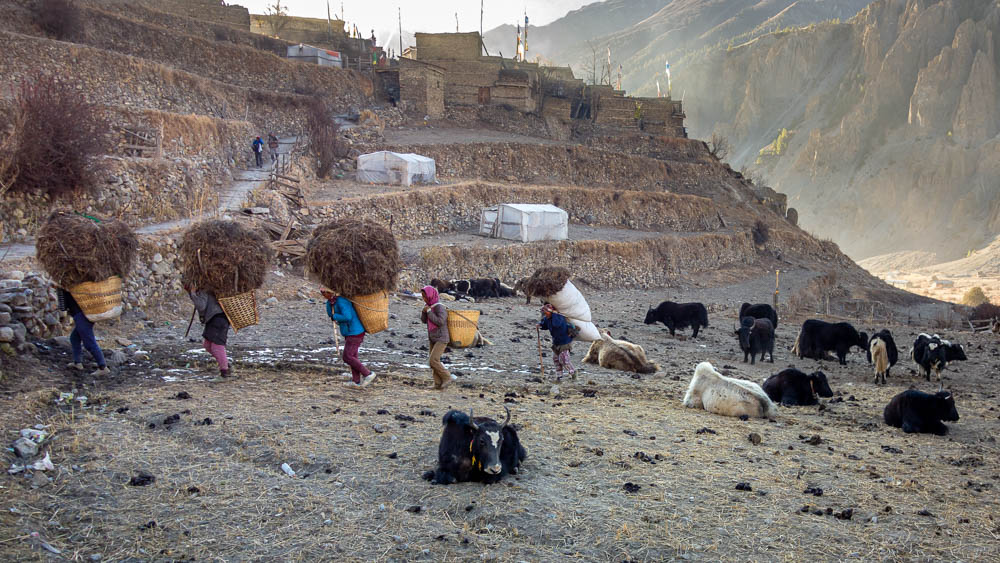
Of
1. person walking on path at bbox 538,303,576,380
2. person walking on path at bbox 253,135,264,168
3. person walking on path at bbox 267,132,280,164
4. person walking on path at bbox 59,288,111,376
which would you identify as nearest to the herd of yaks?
person walking on path at bbox 538,303,576,380

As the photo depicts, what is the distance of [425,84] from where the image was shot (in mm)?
49531

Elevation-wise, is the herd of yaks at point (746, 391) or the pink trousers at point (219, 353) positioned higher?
the pink trousers at point (219, 353)

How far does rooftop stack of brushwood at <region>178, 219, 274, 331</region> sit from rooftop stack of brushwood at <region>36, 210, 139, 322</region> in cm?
88

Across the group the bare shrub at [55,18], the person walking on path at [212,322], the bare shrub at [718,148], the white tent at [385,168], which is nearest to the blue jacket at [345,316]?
the person walking on path at [212,322]

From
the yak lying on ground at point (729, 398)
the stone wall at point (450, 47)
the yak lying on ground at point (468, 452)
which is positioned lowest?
the yak lying on ground at point (729, 398)

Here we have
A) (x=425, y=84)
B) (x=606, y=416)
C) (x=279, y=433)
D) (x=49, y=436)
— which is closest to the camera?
(x=49, y=436)

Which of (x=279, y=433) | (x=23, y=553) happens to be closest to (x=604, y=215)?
(x=279, y=433)

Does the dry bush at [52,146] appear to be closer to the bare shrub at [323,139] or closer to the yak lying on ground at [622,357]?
the yak lying on ground at [622,357]

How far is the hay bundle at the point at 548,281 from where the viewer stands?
11.2 m

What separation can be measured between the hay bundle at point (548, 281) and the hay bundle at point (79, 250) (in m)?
6.11

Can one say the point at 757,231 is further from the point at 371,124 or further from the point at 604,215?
the point at 371,124

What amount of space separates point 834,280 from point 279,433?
44.6 metres

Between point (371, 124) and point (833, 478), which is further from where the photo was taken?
point (371, 124)

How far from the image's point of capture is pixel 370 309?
377 inches
